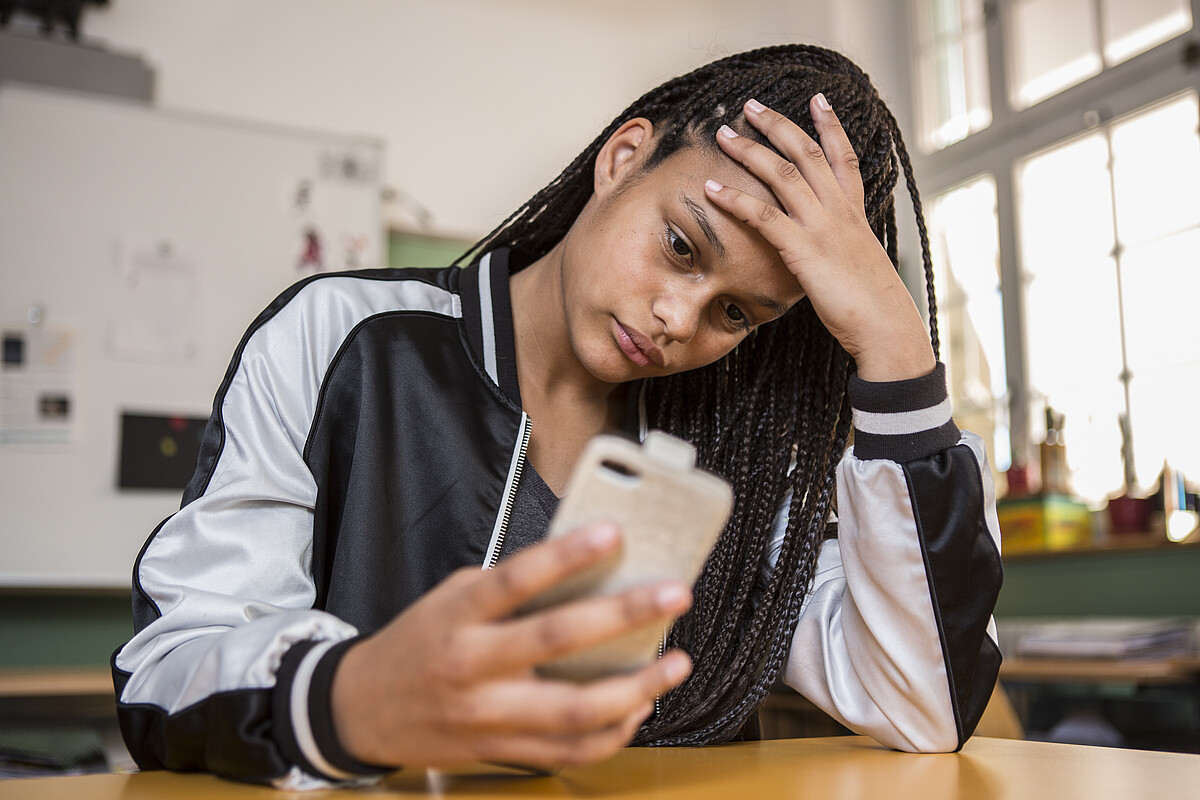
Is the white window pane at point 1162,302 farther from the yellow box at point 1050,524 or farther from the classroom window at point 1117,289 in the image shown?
the yellow box at point 1050,524

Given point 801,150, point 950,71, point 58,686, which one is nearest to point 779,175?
point 801,150

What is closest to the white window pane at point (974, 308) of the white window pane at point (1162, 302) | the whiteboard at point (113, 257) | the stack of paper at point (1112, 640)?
the white window pane at point (1162, 302)

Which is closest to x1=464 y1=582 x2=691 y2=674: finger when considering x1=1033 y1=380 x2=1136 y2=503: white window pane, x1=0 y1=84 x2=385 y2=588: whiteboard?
x1=0 y1=84 x2=385 y2=588: whiteboard

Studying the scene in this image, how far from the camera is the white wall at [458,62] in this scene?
327 centimetres

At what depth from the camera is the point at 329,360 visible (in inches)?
39.0

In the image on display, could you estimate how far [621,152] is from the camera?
1.14m

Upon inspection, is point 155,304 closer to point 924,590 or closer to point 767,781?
point 924,590

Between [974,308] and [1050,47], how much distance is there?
2.91ft

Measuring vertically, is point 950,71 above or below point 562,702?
above

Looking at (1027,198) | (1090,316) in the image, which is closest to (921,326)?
(1090,316)

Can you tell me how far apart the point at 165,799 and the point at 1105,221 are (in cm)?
335

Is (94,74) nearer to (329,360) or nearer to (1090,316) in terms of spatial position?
(329,360)

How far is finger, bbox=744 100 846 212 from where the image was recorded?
98 centimetres

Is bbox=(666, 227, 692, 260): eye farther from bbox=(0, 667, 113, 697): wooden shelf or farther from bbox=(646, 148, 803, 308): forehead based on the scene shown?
bbox=(0, 667, 113, 697): wooden shelf
